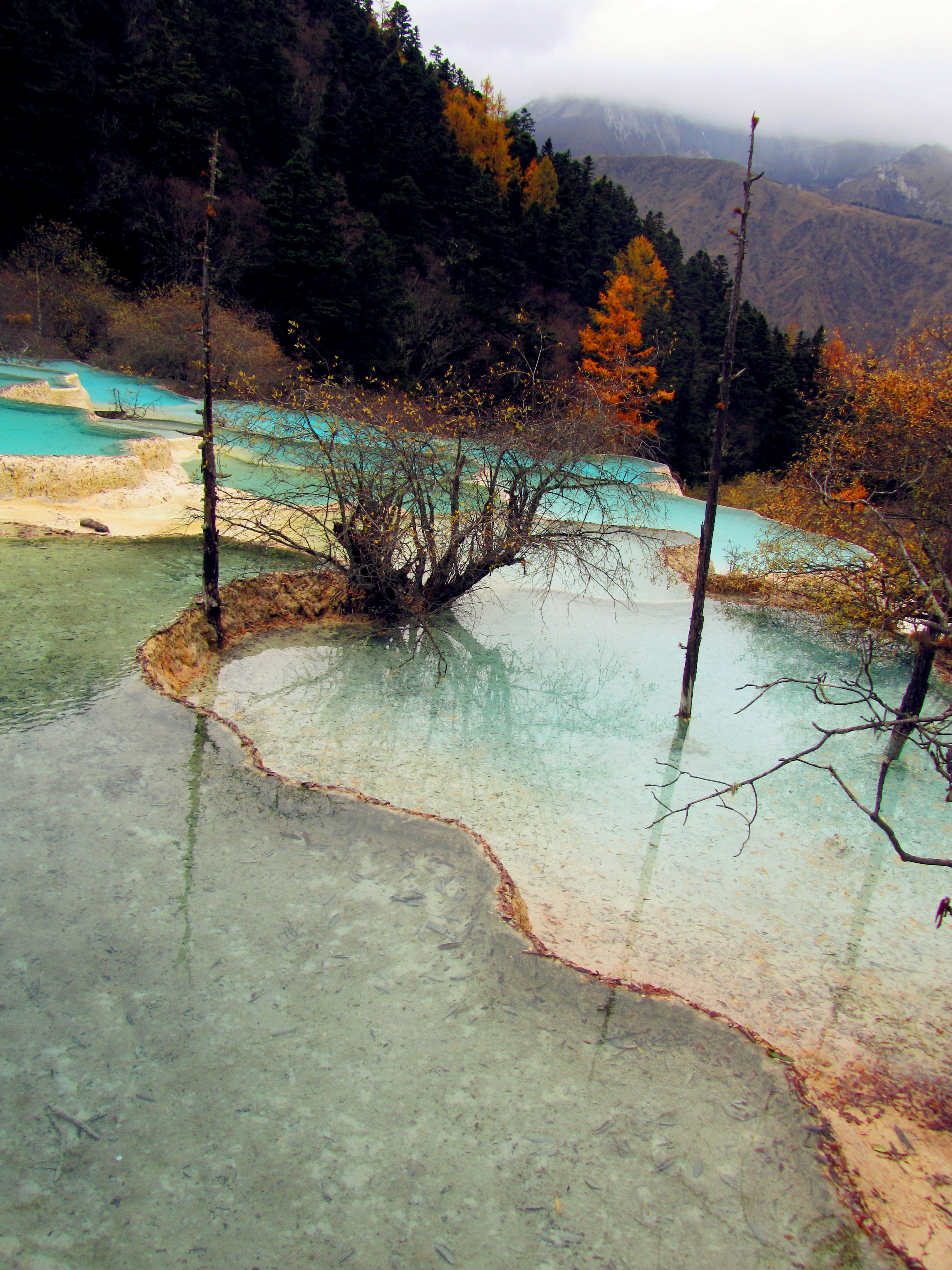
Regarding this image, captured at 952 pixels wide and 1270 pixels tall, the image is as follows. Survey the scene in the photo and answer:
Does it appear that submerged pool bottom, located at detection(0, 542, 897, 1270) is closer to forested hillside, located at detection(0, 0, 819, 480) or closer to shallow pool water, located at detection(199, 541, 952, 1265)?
shallow pool water, located at detection(199, 541, 952, 1265)

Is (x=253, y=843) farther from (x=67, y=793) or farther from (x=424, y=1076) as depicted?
(x=424, y=1076)

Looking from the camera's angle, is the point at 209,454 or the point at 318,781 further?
the point at 209,454

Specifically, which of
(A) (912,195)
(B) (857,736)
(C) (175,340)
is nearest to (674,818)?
(B) (857,736)

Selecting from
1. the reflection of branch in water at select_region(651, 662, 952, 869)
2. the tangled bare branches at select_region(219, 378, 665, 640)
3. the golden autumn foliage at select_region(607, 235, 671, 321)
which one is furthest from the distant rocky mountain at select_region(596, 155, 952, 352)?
the reflection of branch in water at select_region(651, 662, 952, 869)

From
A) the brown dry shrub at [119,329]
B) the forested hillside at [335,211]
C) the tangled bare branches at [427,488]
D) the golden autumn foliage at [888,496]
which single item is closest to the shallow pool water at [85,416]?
the brown dry shrub at [119,329]

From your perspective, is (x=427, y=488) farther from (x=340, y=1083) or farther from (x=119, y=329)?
(x=119, y=329)

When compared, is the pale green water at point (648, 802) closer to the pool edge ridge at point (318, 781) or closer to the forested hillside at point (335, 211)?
the pool edge ridge at point (318, 781)
